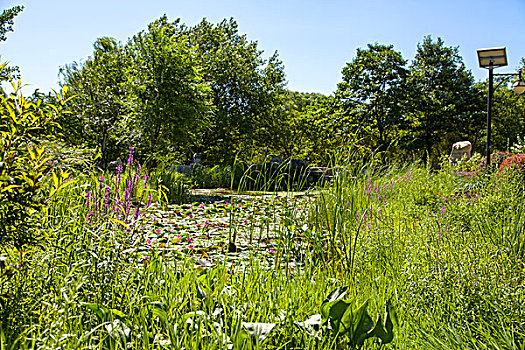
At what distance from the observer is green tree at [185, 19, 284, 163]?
15500mm

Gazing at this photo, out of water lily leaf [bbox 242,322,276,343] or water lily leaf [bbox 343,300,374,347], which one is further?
water lily leaf [bbox 343,300,374,347]

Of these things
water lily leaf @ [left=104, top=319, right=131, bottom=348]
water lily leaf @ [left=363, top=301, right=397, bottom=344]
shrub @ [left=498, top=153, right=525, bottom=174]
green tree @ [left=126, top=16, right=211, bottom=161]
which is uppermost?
green tree @ [left=126, top=16, right=211, bottom=161]

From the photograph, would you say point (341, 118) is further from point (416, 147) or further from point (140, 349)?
point (140, 349)

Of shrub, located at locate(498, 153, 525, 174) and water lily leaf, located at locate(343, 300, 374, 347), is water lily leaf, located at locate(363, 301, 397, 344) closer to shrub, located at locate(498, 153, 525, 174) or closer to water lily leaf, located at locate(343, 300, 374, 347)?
water lily leaf, located at locate(343, 300, 374, 347)

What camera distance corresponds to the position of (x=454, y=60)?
60.3 ft

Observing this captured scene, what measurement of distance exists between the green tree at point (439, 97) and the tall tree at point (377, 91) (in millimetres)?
903

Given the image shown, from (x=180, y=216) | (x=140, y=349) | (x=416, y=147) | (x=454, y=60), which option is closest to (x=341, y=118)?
(x=416, y=147)

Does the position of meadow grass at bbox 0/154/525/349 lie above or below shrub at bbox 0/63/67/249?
below

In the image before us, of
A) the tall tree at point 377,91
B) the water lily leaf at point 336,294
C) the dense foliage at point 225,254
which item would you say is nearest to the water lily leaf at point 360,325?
the dense foliage at point 225,254

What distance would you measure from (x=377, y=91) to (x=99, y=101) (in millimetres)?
12603

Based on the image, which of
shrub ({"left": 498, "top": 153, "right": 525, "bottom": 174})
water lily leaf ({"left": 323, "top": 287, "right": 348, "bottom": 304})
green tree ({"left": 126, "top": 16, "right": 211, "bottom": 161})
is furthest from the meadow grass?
green tree ({"left": 126, "top": 16, "right": 211, "bottom": 161})

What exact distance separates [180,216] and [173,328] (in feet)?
12.1

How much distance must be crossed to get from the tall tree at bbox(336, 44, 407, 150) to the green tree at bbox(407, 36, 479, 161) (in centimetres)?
90

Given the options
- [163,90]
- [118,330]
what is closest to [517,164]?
[118,330]
